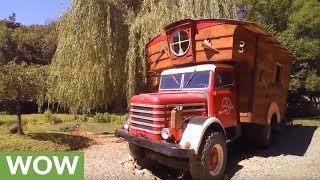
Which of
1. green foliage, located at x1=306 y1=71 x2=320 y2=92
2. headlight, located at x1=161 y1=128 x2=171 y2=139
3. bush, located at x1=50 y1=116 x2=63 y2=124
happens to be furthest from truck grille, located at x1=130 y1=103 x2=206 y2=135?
green foliage, located at x1=306 y1=71 x2=320 y2=92

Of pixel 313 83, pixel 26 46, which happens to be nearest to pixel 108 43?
pixel 313 83

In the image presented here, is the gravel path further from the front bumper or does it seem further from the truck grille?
the truck grille

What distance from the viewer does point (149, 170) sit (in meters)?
8.95

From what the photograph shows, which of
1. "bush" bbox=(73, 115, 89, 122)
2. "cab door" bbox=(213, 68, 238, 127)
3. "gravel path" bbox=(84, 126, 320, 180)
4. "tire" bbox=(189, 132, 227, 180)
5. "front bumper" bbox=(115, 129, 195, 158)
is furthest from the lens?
"bush" bbox=(73, 115, 89, 122)

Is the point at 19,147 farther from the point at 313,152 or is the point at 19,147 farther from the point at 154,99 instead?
the point at 313,152

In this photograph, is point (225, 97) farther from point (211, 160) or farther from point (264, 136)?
point (264, 136)

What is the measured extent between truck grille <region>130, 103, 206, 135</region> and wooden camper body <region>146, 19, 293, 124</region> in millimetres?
1515

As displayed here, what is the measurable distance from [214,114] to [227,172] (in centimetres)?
141

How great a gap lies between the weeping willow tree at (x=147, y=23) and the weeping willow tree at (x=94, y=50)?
47cm

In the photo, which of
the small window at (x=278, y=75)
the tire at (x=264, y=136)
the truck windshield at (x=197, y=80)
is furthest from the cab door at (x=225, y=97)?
the small window at (x=278, y=75)

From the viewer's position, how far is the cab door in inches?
349

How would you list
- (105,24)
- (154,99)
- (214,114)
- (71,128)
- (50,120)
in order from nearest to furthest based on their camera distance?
(154,99) < (214,114) < (105,24) < (71,128) < (50,120)

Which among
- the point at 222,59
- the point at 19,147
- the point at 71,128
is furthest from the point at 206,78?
the point at 71,128

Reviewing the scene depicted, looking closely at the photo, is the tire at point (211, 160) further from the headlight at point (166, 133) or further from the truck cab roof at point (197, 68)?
the truck cab roof at point (197, 68)
